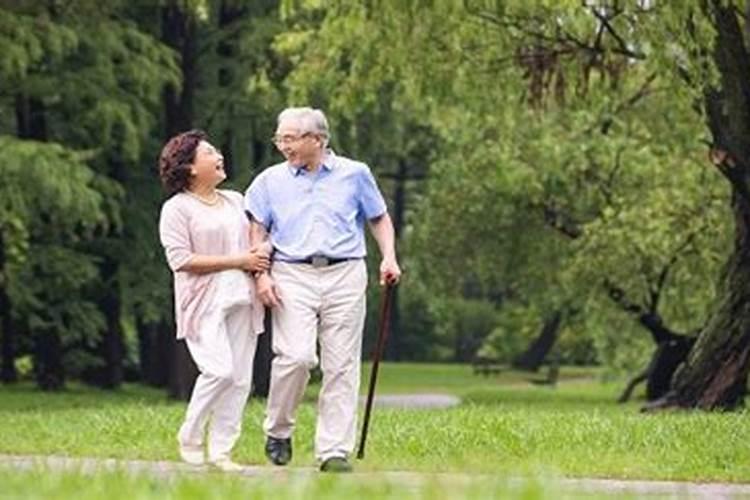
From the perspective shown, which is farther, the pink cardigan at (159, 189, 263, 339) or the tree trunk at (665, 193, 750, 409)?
the tree trunk at (665, 193, 750, 409)

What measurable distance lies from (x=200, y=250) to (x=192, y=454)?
1258 mm

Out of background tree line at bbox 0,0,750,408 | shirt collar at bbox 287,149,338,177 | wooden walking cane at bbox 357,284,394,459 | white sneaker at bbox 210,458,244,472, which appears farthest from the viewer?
background tree line at bbox 0,0,750,408

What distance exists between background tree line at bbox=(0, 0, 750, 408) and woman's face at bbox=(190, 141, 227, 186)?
883 centimetres

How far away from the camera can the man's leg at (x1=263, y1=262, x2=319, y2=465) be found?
40.7 feet

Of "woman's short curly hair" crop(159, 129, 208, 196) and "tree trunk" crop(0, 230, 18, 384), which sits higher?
"woman's short curly hair" crop(159, 129, 208, 196)

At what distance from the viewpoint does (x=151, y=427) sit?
17.1 m

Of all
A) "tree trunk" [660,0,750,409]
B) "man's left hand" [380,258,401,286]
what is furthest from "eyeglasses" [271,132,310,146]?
"tree trunk" [660,0,750,409]

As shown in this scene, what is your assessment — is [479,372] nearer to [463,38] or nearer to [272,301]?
[463,38]

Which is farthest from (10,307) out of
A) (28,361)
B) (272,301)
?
(272,301)

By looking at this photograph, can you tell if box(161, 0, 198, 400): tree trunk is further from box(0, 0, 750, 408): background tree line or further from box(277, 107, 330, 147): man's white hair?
box(277, 107, 330, 147): man's white hair

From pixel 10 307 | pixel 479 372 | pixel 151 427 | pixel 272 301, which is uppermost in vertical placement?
pixel 272 301

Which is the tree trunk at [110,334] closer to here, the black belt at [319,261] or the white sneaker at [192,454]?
the white sneaker at [192,454]

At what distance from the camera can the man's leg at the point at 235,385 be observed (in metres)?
12.5

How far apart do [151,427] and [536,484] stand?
9841 mm
